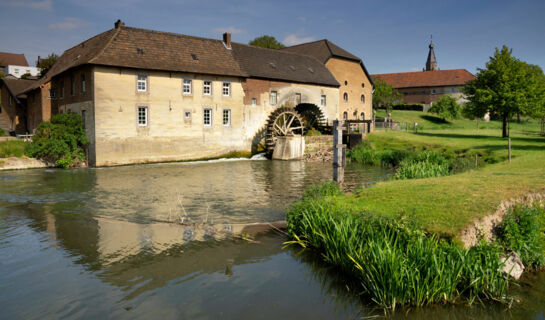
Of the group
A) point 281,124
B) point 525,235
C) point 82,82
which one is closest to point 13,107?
point 82,82

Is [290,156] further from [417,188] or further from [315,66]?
[417,188]

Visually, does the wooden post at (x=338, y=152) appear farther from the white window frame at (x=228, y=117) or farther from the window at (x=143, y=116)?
the white window frame at (x=228, y=117)

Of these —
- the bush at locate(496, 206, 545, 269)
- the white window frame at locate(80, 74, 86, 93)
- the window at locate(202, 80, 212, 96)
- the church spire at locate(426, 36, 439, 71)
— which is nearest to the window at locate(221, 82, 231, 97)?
the window at locate(202, 80, 212, 96)

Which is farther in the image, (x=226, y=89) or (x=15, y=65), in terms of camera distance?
(x=15, y=65)

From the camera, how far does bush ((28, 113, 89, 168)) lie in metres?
20.6

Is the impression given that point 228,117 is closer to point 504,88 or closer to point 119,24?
point 119,24

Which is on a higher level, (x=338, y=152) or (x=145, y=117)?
(x=145, y=117)

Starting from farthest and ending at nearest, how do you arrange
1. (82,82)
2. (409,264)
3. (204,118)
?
(204,118) → (82,82) → (409,264)

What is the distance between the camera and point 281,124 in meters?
28.8

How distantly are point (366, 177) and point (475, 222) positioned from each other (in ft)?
33.9

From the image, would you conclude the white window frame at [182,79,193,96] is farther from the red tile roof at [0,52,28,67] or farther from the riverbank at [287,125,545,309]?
the red tile roof at [0,52,28,67]

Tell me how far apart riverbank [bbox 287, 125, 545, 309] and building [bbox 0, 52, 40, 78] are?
3291 inches

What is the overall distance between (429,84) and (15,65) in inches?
3028

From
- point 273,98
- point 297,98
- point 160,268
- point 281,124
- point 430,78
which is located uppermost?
point 430,78
